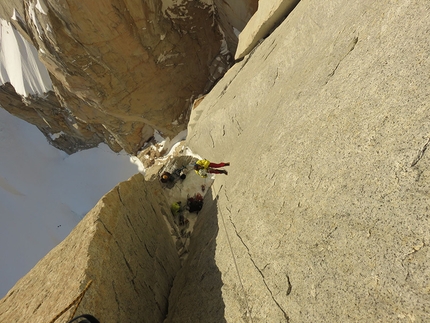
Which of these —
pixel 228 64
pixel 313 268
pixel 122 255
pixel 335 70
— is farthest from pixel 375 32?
pixel 228 64

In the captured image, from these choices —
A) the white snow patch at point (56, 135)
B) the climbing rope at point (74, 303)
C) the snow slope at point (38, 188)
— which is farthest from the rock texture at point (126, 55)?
the climbing rope at point (74, 303)

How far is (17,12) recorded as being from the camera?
30.3 feet

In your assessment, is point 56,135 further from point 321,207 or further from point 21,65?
point 321,207

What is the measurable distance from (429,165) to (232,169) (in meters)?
3.41

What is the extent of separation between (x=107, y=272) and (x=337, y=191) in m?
2.84

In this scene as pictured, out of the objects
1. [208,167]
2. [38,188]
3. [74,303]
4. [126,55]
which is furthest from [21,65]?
[74,303]

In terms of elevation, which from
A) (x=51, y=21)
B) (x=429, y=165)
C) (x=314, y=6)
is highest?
(x=51, y=21)

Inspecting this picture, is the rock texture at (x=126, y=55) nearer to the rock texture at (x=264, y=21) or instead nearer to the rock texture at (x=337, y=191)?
the rock texture at (x=264, y=21)

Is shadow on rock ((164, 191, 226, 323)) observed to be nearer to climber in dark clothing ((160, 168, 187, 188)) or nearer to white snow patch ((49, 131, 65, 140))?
climber in dark clothing ((160, 168, 187, 188))

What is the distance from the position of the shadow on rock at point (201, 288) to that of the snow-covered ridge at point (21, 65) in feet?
36.0

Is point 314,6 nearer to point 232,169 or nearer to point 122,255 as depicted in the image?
point 232,169

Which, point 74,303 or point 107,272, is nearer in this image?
point 74,303

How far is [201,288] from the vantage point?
3883 millimetres

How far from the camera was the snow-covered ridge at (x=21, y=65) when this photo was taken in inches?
438
